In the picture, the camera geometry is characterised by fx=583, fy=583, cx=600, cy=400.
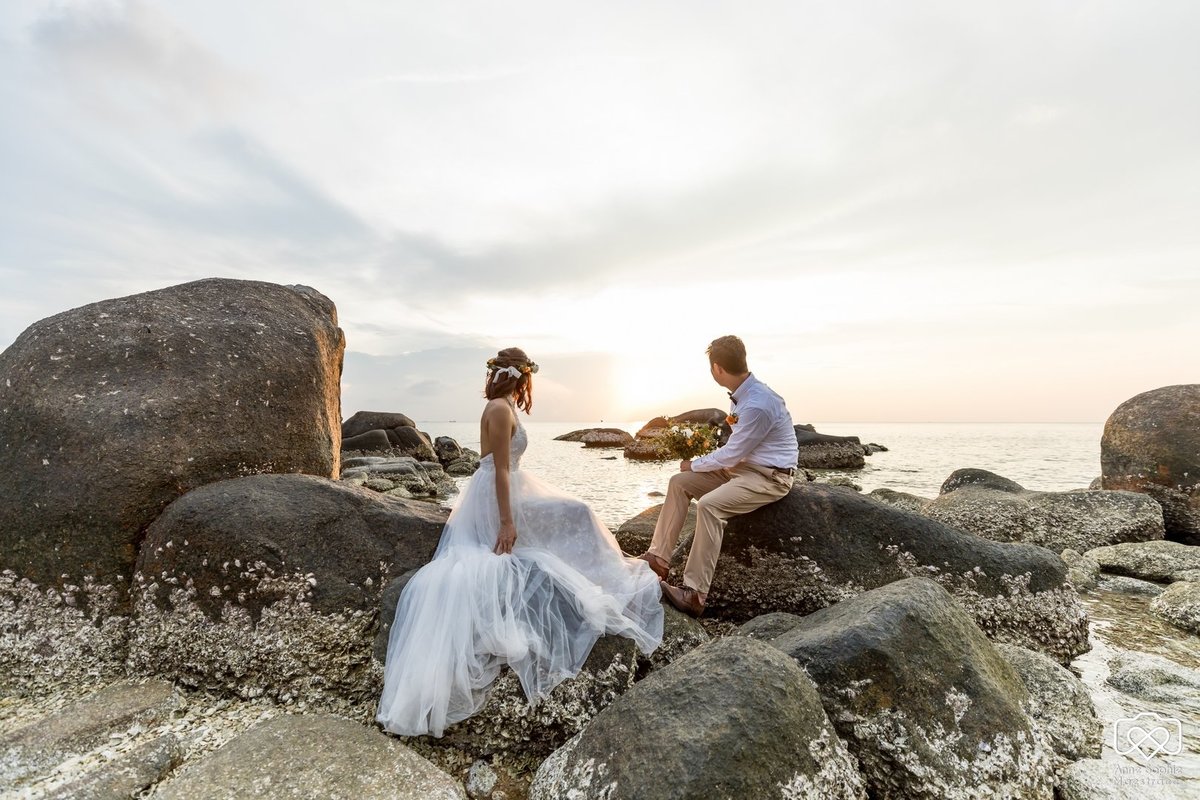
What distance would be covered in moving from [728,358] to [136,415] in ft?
19.7

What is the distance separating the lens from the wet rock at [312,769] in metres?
3.45

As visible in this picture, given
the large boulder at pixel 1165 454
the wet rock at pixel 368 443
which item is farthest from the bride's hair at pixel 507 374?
the wet rock at pixel 368 443

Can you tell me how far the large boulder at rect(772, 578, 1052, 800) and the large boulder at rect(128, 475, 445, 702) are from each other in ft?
11.4

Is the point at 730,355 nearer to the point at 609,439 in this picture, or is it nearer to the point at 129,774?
the point at 129,774

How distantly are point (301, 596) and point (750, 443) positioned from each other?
14.8 ft

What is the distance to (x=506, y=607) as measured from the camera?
14.7ft

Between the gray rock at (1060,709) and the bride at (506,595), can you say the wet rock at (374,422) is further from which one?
the gray rock at (1060,709)

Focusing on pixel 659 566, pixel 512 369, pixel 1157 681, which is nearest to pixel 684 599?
pixel 659 566

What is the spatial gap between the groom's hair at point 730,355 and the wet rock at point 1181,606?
5.99m

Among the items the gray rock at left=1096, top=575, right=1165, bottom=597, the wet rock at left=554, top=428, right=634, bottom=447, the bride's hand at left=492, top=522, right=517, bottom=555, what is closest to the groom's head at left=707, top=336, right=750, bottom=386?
the bride's hand at left=492, top=522, right=517, bottom=555

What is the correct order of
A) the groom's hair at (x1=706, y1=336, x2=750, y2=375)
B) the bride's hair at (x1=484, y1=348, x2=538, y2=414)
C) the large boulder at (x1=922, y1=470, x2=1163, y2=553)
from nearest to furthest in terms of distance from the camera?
the bride's hair at (x1=484, y1=348, x2=538, y2=414) < the groom's hair at (x1=706, y1=336, x2=750, y2=375) < the large boulder at (x1=922, y1=470, x2=1163, y2=553)

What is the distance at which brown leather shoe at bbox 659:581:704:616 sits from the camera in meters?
5.73

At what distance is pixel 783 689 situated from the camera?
3.45 m

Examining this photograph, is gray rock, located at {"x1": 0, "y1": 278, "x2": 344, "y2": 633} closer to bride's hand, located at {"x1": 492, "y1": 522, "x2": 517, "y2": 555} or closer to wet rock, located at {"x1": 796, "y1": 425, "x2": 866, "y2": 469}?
bride's hand, located at {"x1": 492, "y1": 522, "x2": 517, "y2": 555}
